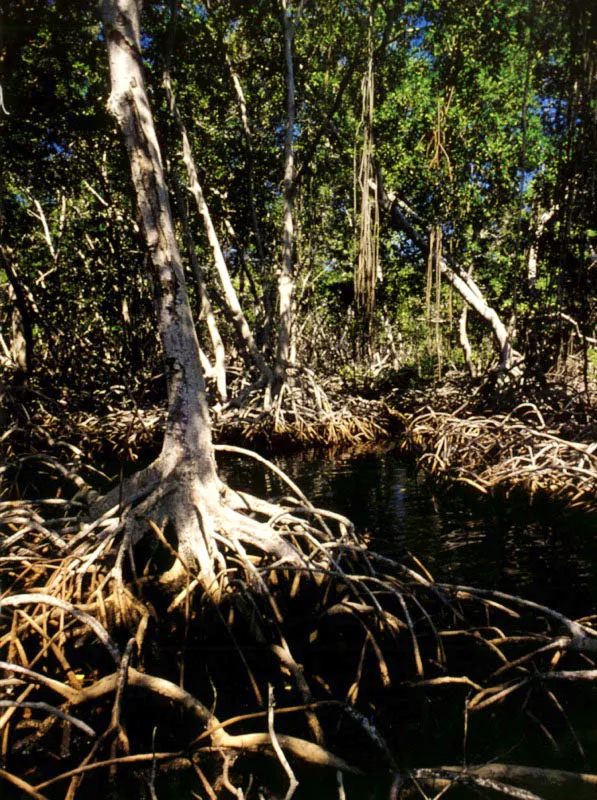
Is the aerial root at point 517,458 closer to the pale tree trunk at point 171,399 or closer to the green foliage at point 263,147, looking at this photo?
the green foliage at point 263,147

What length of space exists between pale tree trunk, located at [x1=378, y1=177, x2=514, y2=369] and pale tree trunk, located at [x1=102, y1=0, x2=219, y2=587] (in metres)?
6.81

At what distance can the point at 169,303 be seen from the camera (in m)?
3.61

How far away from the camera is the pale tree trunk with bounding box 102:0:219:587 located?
3.50m

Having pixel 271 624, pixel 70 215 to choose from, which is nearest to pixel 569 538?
pixel 271 624

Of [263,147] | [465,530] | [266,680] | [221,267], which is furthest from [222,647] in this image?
[263,147]

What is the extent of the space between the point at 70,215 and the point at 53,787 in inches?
529

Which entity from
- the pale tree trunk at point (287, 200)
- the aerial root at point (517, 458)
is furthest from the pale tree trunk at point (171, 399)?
the pale tree trunk at point (287, 200)

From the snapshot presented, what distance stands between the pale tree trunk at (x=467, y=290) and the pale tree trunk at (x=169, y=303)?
681 cm

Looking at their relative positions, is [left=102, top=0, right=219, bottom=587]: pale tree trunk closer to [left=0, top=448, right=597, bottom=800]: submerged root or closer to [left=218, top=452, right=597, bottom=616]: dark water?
[left=0, top=448, right=597, bottom=800]: submerged root

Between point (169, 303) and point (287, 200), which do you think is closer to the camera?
point (169, 303)

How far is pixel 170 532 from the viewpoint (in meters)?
4.85

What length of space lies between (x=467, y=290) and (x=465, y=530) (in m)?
6.82

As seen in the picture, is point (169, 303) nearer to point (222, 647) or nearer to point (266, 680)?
point (222, 647)

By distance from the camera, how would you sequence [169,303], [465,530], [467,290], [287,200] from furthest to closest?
[467,290] → [287,200] → [465,530] → [169,303]
